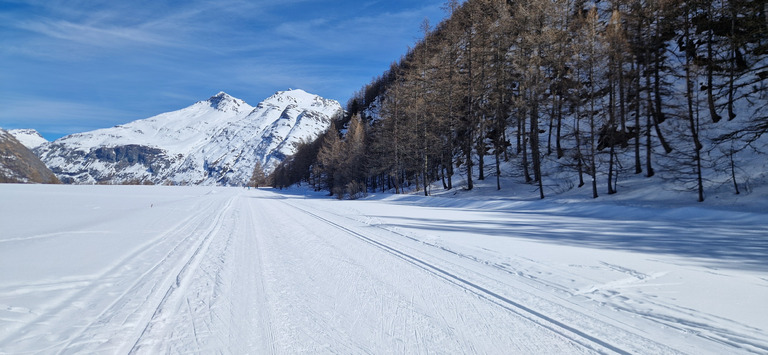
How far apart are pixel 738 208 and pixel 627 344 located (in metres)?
12.4

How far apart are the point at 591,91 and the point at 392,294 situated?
55.0 ft

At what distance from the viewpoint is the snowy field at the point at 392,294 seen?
271 centimetres

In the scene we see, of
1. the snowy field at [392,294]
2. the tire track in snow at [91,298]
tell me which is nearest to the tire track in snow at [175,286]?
the snowy field at [392,294]

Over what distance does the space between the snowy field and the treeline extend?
884cm

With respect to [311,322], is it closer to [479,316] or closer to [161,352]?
[161,352]

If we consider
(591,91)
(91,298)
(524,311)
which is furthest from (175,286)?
(591,91)

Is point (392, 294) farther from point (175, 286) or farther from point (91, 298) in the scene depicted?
point (91, 298)

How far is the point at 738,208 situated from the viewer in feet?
34.1

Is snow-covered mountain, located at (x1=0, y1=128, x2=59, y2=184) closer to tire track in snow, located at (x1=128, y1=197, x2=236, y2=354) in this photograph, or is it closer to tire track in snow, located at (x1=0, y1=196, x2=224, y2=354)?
tire track in snow, located at (x1=128, y1=197, x2=236, y2=354)

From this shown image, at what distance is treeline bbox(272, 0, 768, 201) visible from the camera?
43.5 feet

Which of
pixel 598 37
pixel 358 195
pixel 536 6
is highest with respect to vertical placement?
pixel 536 6

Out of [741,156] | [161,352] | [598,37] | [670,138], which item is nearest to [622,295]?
[161,352]

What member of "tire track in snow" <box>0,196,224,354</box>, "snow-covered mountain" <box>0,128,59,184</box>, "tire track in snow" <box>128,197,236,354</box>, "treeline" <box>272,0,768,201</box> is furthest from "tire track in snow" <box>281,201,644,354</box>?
"snow-covered mountain" <box>0,128,59,184</box>

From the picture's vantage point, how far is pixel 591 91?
15.8 m
